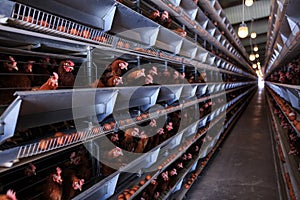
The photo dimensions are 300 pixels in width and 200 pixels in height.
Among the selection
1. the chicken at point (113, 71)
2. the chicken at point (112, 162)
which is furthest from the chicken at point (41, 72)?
the chicken at point (112, 162)

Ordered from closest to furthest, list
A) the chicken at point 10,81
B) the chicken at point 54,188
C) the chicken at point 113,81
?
the chicken at point 10,81 → the chicken at point 54,188 → the chicken at point 113,81

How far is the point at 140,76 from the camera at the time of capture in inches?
61.5

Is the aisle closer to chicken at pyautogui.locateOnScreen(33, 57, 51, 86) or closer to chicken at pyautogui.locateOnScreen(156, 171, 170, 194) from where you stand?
chicken at pyautogui.locateOnScreen(156, 171, 170, 194)

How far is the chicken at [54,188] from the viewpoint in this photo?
3.55 ft

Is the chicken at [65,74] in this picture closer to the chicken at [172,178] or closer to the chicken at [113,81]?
the chicken at [113,81]

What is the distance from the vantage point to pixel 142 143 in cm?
177

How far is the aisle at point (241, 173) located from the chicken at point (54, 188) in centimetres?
185

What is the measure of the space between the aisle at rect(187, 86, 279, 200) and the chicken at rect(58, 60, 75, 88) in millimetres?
2053

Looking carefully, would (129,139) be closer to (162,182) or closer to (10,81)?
(162,182)

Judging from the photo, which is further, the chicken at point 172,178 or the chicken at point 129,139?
the chicken at point 172,178

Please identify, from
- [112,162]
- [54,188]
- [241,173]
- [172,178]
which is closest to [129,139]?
[112,162]

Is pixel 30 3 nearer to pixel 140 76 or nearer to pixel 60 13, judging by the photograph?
pixel 60 13

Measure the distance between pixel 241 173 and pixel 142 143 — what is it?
210 cm

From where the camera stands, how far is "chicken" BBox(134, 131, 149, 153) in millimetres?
1733
